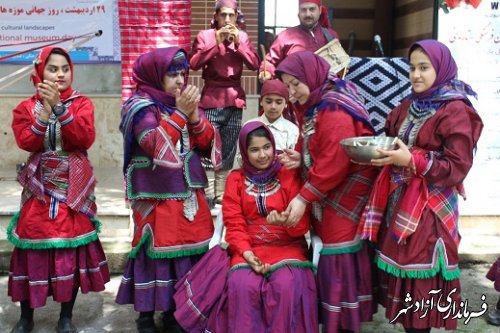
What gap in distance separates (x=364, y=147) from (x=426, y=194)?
454 millimetres

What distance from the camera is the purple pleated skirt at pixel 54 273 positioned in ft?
12.1

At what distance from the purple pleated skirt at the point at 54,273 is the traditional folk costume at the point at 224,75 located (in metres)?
1.77

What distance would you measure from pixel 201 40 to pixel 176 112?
6.37ft

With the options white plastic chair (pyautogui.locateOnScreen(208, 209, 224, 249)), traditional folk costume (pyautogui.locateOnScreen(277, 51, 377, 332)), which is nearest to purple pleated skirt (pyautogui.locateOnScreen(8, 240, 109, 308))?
white plastic chair (pyautogui.locateOnScreen(208, 209, 224, 249))

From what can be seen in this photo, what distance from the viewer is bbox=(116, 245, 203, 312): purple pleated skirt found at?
367 cm

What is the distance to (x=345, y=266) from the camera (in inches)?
131

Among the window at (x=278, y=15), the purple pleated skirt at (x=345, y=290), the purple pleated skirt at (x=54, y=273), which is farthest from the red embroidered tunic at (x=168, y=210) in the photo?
the window at (x=278, y=15)

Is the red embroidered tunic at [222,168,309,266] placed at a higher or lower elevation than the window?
lower

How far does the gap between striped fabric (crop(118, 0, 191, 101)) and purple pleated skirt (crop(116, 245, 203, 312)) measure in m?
1.90

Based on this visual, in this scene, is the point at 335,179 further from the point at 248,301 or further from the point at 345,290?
the point at 248,301

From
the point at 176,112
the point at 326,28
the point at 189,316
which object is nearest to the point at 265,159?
the point at 176,112

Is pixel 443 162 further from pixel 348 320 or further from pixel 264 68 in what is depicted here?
pixel 264 68

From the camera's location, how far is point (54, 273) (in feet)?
12.3

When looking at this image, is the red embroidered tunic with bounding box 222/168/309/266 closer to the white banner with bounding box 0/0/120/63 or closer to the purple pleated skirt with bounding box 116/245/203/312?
the purple pleated skirt with bounding box 116/245/203/312
